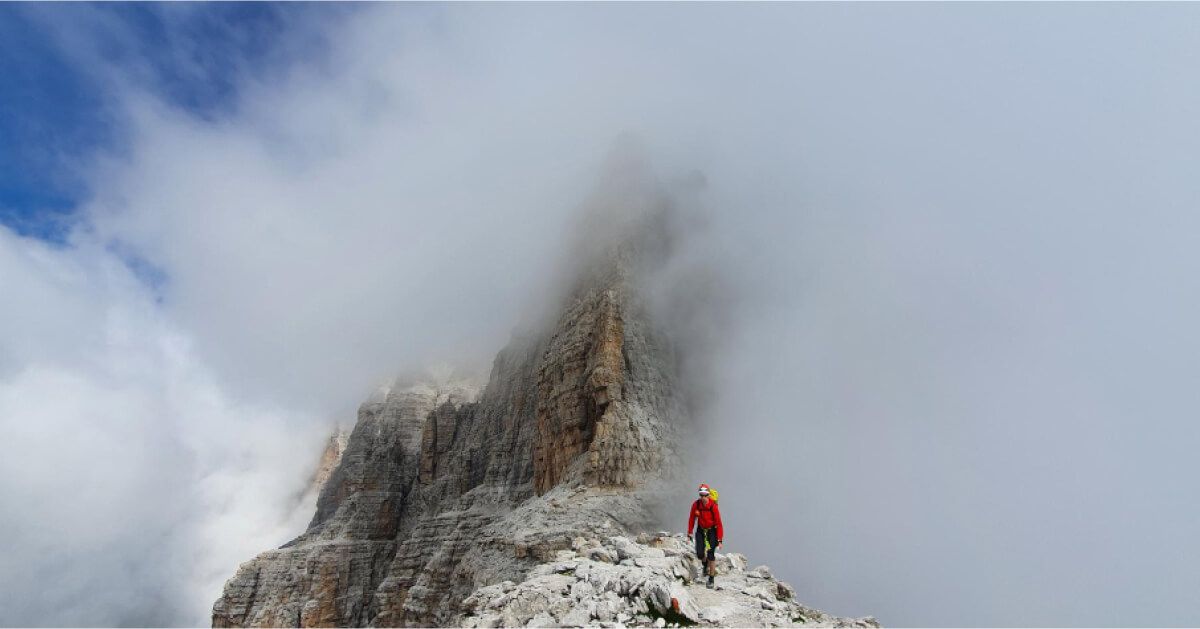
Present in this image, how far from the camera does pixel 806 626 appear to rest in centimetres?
1512

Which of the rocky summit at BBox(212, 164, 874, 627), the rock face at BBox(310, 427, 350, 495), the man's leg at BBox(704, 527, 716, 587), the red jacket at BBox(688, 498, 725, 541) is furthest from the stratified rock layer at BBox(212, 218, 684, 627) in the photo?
the rock face at BBox(310, 427, 350, 495)

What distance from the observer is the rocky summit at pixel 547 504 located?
634 inches

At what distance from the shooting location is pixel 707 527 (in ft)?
57.3

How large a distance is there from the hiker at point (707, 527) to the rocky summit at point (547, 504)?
0.57 metres

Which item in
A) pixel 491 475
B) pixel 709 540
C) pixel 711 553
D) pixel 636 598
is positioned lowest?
pixel 636 598

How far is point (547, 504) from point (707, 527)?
2367 centimetres

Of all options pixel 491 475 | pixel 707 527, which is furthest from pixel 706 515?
pixel 491 475

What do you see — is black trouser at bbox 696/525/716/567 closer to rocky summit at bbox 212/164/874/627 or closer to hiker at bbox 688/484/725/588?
hiker at bbox 688/484/725/588

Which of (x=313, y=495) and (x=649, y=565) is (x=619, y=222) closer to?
(x=649, y=565)

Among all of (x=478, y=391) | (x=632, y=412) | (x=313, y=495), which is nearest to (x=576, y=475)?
(x=632, y=412)

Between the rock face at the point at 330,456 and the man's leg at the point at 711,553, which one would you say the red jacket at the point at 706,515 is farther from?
the rock face at the point at 330,456

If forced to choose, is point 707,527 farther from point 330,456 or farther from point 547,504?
point 330,456

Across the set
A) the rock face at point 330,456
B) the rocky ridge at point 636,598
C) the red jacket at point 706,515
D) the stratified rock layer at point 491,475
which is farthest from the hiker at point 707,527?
the rock face at point 330,456

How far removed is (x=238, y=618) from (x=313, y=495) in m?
67.6
